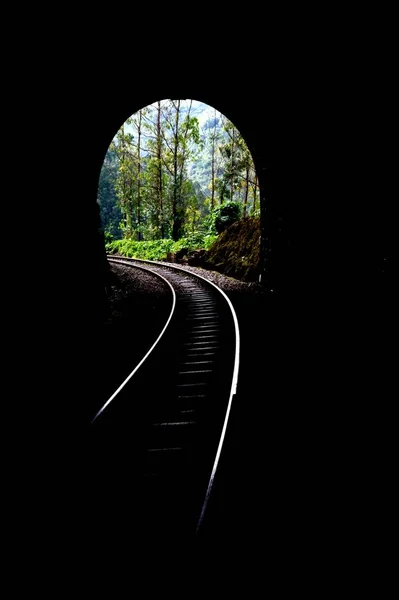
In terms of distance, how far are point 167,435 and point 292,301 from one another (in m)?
5.61

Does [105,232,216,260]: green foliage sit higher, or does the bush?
the bush

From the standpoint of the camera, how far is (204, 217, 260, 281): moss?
11641 millimetres

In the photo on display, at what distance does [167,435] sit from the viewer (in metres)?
3.42

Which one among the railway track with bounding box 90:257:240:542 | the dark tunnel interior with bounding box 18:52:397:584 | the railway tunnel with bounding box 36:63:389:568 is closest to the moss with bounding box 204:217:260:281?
the railway tunnel with bounding box 36:63:389:568

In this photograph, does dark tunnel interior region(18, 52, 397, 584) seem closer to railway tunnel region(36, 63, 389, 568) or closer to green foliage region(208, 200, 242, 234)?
railway tunnel region(36, 63, 389, 568)

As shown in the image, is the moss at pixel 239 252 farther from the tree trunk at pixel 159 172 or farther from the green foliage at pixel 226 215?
the tree trunk at pixel 159 172

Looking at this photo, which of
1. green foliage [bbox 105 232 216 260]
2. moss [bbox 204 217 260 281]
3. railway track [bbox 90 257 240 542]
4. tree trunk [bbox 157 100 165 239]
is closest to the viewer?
railway track [bbox 90 257 240 542]

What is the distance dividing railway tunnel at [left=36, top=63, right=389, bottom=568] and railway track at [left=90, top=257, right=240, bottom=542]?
0.33 meters

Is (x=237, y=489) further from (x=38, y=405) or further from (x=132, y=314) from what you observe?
(x=132, y=314)

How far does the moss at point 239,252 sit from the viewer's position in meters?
11.6

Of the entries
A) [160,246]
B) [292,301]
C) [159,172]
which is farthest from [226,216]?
[292,301]

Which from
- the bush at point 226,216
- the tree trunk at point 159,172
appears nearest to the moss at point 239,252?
the bush at point 226,216

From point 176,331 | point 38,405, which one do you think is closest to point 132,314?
point 176,331

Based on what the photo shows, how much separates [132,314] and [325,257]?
4.84 meters
